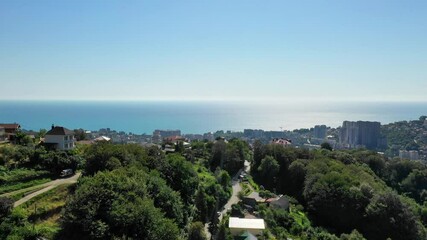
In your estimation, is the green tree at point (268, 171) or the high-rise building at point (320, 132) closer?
the green tree at point (268, 171)

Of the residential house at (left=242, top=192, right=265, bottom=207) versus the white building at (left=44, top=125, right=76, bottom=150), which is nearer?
the white building at (left=44, top=125, right=76, bottom=150)

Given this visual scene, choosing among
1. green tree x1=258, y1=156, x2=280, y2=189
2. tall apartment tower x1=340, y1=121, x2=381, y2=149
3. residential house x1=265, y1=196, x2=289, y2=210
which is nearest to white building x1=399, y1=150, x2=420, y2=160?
tall apartment tower x1=340, y1=121, x2=381, y2=149

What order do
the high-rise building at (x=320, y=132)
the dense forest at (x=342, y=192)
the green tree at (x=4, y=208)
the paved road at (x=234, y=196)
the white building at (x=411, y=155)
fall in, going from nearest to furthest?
the green tree at (x=4, y=208) → the paved road at (x=234, y=196) → the dense forest at (x=342, y=192) → the white building at (x=411, y=155) → the high-rise building at (x=320, y=132)

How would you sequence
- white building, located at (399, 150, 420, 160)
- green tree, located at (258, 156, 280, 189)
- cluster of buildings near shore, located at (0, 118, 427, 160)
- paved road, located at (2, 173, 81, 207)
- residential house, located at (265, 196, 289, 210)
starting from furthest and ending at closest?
cluster of buildings near shore, located at (0, 118, 427, 160)
white building, located at (399, 150, 420, 160)
green tree, located at (258, 156, 280, 189)
residential house, located at (265, 196, 289, 210)
paved road, located at (2, 173, 81, 207)

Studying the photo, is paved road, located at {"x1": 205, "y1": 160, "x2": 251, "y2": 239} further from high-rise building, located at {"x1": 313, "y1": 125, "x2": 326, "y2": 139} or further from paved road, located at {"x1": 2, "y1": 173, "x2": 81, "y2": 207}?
high-rise building, located at {"x1": 313, "y1": 125, "x2": 326, "y2": 139}

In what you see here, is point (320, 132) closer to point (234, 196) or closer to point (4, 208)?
point (234, 196)

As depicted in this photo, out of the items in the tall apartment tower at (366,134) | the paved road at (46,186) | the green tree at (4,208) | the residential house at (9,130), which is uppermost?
the residential house at (9,130)

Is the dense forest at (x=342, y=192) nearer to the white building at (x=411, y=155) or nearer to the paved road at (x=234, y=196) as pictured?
the paved road at (x=234, y=196)

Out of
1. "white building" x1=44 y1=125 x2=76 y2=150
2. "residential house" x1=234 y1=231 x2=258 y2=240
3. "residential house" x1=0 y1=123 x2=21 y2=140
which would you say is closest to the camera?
"residential house" x1=234 y1=231 x2=258 y2=240

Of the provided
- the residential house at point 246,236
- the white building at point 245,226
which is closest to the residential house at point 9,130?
the white building at point 245,226
